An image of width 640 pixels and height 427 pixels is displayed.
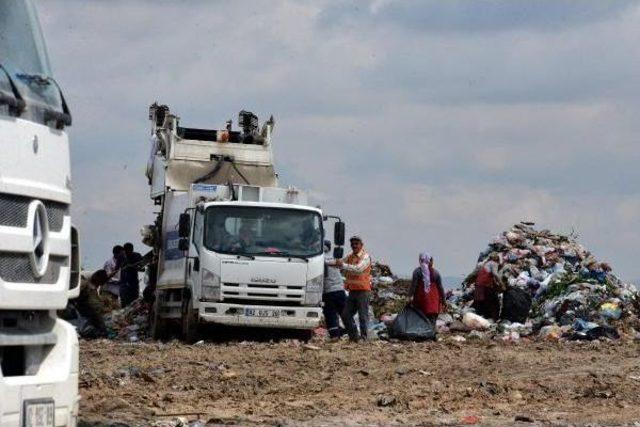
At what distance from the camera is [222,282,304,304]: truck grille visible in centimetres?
2242

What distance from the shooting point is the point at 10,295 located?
27.1 ft

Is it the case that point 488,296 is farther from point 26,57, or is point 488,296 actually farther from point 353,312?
point 26,57

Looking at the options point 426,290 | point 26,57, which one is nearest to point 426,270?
point 426,290

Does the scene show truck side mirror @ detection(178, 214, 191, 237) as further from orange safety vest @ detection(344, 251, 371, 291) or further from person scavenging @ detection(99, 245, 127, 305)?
person scavenging @ detection(99, 245, 127, 305)

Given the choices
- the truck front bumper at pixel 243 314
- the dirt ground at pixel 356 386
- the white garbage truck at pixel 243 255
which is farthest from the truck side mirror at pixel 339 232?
the dirt ground at pixel 356 386

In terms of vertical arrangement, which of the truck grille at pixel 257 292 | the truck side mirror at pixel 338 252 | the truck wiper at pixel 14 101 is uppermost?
the truck side mirror at pixel 338 252

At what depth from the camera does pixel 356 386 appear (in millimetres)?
16094

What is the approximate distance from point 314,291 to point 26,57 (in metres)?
13.6

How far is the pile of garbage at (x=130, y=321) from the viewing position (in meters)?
26.9

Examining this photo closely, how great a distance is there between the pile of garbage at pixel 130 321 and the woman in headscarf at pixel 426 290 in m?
5.68

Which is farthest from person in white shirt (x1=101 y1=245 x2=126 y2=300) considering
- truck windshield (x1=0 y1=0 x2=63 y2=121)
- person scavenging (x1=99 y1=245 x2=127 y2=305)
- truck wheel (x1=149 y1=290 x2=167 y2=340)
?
truck windshield (x1=0 y1=0 x2=63 y2=121)

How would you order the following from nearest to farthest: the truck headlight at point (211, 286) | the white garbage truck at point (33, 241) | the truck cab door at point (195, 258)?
the white garbage truck at point (33, 241) < the truck headlight at point (211, 286) < the truck cab door at point (195, 258)

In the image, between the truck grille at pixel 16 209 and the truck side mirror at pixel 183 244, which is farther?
the truck side mirror at pixel 183 244

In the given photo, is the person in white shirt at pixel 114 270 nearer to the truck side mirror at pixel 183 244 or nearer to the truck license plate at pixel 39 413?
the truck side mirror at pixel 183 244
